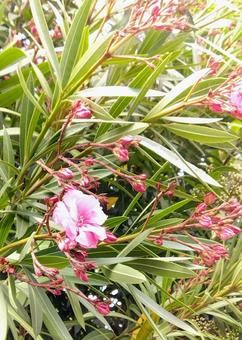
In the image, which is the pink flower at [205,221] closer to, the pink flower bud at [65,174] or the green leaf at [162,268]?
the green leaf at [162,268]

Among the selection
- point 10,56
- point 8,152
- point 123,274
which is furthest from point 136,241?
point 10,56

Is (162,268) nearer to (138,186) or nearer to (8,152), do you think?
(138,186)

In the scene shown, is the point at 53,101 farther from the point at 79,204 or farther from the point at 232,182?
the point at 232,182

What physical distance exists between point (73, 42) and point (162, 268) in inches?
13.1

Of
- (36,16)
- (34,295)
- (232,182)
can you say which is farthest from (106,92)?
(232,182)

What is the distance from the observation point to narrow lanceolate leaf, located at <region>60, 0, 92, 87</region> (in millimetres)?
765

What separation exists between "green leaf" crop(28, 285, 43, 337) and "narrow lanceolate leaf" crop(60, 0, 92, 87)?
11.4 inches

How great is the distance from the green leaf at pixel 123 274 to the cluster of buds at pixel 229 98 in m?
0.24

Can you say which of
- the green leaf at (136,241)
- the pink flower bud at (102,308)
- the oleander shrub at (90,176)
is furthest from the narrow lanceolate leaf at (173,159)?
the pink flower bud at (102,308)

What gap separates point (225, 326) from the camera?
4.13 ft

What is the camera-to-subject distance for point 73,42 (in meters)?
0.78

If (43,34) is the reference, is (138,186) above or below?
below

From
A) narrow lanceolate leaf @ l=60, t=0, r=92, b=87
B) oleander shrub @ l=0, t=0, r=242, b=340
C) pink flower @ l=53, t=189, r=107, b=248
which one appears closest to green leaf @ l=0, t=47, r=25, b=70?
oleander shrub @ l=0, t=0, r=242, b=340

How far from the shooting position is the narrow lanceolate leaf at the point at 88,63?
74 cm
